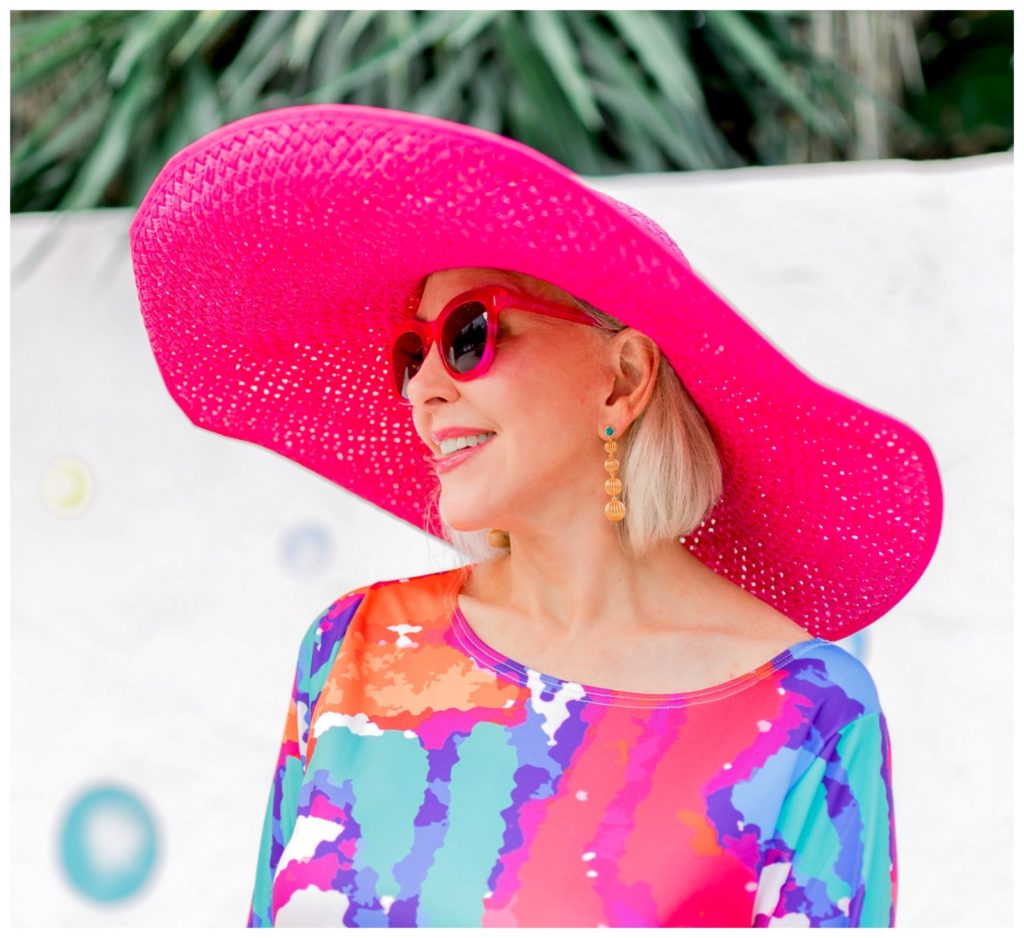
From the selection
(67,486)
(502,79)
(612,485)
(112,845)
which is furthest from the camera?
(502,79)

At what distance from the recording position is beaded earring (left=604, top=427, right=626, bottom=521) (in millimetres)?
1637

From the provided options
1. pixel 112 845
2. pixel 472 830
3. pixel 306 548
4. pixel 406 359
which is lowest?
pixel 112 845

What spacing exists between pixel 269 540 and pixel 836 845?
6.30 ft

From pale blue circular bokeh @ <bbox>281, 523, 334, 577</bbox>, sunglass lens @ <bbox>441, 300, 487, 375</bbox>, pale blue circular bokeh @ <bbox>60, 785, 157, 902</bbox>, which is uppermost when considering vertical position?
sunglass lens @ <bbox>441, 300, 487, 375</bbox>

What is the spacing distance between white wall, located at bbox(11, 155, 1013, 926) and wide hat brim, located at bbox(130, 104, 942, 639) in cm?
81

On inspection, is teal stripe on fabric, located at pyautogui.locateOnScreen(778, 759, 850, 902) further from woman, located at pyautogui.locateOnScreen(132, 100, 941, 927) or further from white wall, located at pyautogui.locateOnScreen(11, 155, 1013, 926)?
white wall, located at pyautogui.locateOnScreen(11, 155, 1013, 926)

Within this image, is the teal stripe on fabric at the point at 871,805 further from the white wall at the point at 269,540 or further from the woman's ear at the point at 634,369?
the white wall at the point at 269,540

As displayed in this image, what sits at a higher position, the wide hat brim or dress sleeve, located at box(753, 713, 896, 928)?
the wide hat brim

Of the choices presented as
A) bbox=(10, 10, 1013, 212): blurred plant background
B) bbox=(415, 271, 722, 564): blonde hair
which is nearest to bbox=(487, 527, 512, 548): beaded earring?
bbox=(415, 271, 722, 564): blonde hair

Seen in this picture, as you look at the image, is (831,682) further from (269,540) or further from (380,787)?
(269,540)

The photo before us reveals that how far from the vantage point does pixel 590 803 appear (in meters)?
1.47

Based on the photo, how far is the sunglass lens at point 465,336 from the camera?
1.58 meters

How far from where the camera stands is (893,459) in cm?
161

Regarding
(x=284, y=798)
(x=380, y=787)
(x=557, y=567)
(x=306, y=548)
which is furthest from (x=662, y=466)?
(x=306, y=548)
